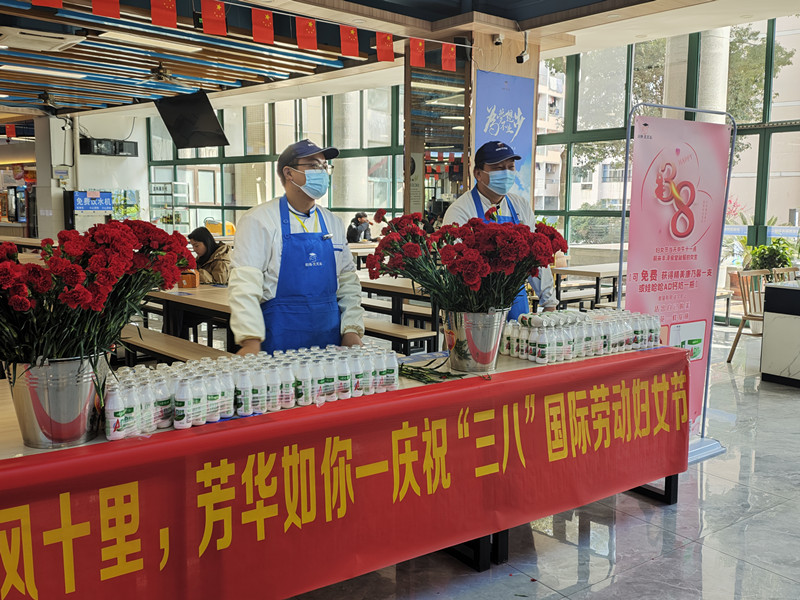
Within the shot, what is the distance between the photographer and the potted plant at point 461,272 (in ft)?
9.09

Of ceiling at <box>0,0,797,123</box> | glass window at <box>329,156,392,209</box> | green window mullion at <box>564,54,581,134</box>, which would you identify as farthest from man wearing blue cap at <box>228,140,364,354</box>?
glass window at <box>329,156,392,209</box>

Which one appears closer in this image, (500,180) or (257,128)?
(500,180)

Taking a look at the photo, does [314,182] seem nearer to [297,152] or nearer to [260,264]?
[297,152]

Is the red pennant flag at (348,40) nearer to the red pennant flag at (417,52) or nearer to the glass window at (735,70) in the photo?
the red pennant flag at (417,52)

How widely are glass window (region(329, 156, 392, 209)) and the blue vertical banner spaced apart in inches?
203

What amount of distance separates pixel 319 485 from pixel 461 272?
95cm

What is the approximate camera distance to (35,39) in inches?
287

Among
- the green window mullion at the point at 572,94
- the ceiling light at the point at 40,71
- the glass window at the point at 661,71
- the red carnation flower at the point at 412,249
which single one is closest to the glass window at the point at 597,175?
the green window mullion at the point at 572,94

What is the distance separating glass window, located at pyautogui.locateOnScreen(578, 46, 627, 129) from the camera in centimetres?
1025

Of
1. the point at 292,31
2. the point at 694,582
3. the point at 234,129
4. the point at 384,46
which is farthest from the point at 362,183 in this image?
the point at 694,582

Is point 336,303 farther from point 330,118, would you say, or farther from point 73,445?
point 330,118

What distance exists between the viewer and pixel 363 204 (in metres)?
13.4

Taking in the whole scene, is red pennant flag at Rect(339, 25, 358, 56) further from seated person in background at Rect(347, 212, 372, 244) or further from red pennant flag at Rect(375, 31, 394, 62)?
seated person in background at Rect(347, 212, 372, 244)

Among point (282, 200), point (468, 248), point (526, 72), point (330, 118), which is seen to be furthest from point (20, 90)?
point (468, 248)
